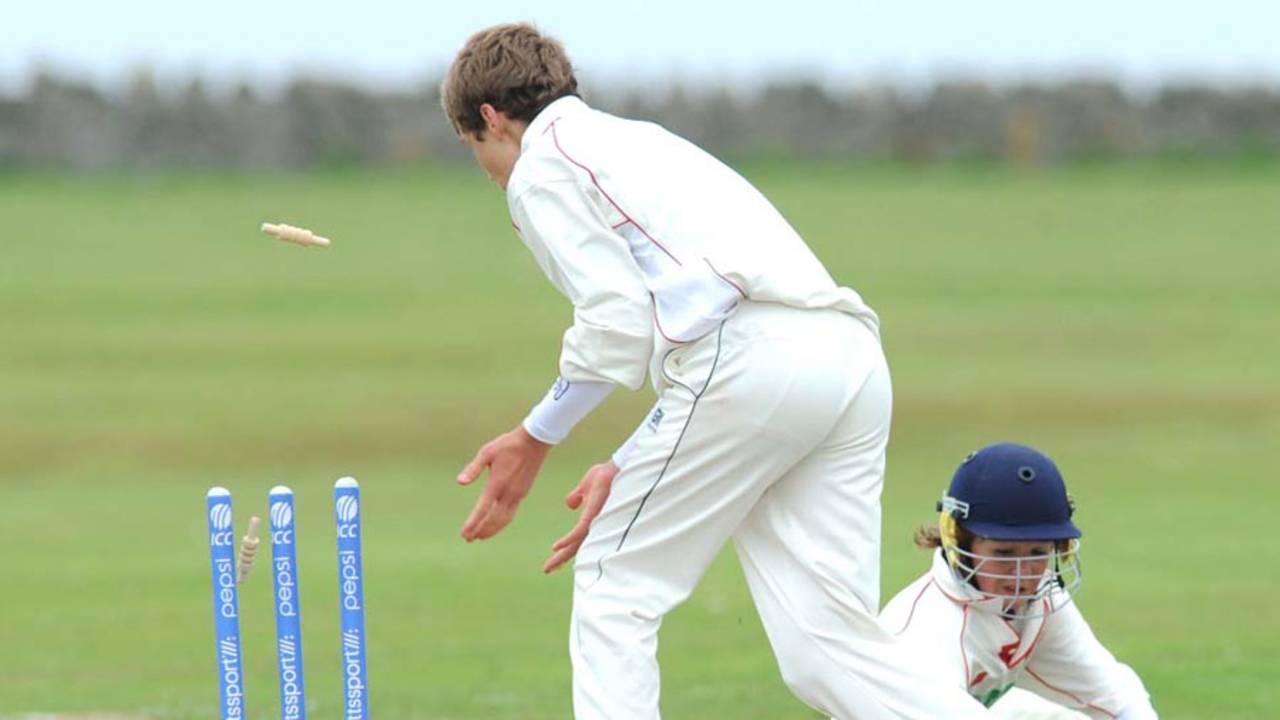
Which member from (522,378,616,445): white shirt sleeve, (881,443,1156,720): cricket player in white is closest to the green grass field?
(881,443,1156,720): cricket player in white

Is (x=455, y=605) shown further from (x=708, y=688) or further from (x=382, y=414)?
(x=382, y=414)

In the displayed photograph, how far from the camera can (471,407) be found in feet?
53.6

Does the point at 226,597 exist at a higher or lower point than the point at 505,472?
lower

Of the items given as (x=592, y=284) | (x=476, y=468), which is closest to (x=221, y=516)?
(x=476, y=468)

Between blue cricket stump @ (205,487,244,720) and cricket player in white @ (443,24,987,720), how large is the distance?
21.3 inches

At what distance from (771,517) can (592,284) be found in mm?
652

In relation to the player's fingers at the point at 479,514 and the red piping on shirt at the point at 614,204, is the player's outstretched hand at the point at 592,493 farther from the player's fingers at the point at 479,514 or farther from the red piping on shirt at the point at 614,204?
the red piping on shirt at the point at 614,204

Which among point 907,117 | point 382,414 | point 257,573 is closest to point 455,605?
point 257,573

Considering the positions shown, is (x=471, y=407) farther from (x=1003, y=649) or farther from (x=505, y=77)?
(x=505, y=77)

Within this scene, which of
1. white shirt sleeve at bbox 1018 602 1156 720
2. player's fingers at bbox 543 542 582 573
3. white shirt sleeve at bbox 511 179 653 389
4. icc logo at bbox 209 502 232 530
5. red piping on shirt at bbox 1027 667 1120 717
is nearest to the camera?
icc logo at bbox 209 502 232 530

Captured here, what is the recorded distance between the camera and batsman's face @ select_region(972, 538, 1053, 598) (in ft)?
16.9

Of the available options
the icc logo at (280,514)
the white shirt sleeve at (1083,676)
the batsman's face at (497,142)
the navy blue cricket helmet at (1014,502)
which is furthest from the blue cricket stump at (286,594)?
the white shirt sleeve at (1083,676)

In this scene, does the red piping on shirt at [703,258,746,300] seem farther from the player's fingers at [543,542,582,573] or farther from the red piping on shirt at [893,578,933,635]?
the red piping on shirt at [893,578,933,635]

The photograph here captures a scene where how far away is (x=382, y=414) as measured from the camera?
16.2 m
